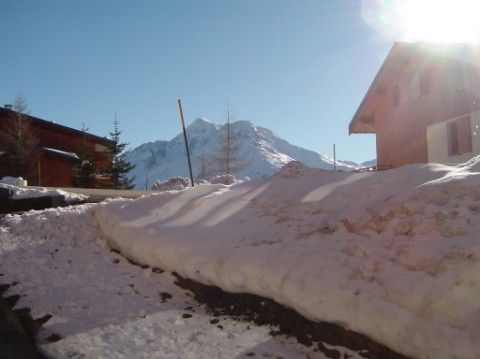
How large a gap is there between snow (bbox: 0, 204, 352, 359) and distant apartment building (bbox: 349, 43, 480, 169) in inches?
479

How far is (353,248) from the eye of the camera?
4324mm

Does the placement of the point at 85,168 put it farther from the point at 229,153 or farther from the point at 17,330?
the point at 17,330

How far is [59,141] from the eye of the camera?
34.2 metres

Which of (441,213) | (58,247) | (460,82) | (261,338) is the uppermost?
(460,82)

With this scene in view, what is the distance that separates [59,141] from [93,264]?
30.2 meters

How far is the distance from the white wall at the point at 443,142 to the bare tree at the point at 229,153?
19567 millimetres

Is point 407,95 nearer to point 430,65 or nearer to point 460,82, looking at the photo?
point 430,65

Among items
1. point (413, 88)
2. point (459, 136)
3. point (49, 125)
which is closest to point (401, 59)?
point (413, 88)

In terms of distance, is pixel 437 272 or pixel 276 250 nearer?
pixel 437 272

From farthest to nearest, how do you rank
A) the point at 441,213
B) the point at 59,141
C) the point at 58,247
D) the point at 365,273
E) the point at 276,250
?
the point at 59,141 < the point at 58,247 < the point at 276,250 < the point at 441,213 < the point at 365,273

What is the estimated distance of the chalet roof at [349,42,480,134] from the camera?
49.4ft

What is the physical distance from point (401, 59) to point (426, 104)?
81.0 inches

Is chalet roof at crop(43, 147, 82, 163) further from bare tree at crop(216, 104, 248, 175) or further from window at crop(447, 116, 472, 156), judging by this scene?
window at crop(447, 116, 472, 156)

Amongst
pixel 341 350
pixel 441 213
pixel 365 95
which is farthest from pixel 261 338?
pixel 365 95
